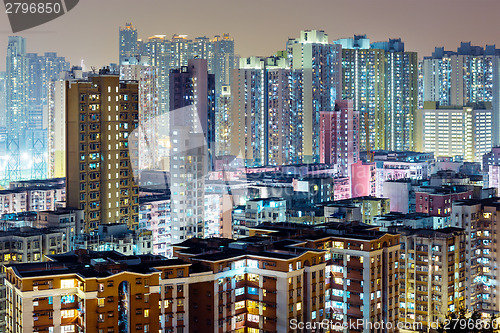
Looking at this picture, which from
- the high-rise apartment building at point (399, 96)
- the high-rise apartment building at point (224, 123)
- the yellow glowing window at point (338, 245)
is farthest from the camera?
the high-rise apartment building at point (399, 96)

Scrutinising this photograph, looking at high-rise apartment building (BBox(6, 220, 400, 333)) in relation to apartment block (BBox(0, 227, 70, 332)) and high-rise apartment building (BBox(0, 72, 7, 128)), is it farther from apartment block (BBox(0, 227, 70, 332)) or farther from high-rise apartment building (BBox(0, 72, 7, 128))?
high-rise apartment building (BBox(0, 72, 7, 128))

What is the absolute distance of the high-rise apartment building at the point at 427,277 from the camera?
21.8 m

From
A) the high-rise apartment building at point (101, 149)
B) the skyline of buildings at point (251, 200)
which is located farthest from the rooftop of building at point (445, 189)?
the high-rise apartment building at point (101, 149)

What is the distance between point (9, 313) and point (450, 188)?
→ 2022cm

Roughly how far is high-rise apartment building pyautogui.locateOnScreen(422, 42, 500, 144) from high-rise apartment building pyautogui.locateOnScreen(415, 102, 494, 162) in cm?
227

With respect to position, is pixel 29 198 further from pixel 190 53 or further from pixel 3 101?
pixel 190 53

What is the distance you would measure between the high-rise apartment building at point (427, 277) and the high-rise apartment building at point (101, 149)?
8.05m

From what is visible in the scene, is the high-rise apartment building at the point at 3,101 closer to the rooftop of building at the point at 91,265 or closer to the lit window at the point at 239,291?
the rooftop of building at the point at 91,265

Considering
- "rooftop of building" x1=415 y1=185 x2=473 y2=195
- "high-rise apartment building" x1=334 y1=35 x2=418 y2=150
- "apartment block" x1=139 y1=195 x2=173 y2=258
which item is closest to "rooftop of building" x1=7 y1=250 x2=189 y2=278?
"apartment block" x1=139 y1=195 x2=173 y2=258

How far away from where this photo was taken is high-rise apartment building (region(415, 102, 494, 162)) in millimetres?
53844

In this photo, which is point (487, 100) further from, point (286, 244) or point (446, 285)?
point (286, 244)

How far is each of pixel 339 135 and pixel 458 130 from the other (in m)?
13.3

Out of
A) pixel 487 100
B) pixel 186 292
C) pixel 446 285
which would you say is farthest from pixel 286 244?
pixel 487 100

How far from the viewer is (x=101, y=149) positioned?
2481 centimetres
